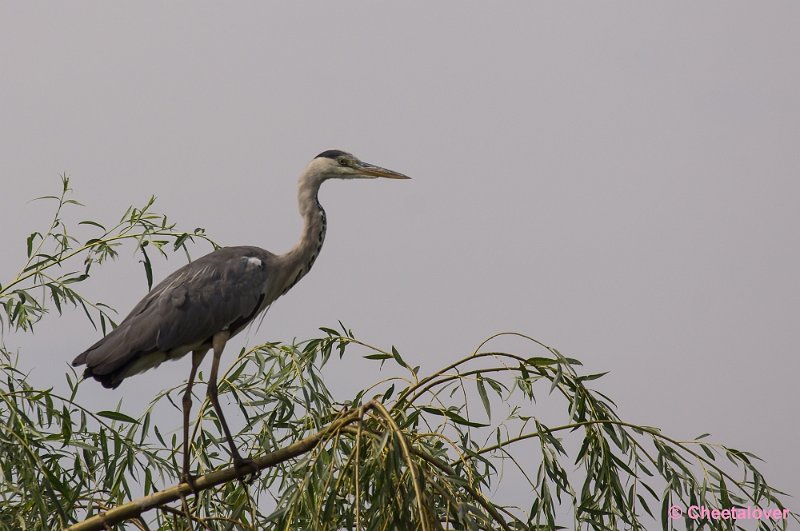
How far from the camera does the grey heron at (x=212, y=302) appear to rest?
4.93m

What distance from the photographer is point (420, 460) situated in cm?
339

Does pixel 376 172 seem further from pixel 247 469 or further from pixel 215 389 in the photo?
pixel 247 469

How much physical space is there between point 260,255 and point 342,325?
1.61 metres

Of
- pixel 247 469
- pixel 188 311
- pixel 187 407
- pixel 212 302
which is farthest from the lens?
pixel 212 302

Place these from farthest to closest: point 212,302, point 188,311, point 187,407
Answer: point 212,302 < point 188,311 < point 187,407

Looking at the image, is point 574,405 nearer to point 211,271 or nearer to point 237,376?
point 237,376

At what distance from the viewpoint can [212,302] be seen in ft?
17.7

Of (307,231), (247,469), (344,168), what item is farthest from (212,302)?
(247,469)

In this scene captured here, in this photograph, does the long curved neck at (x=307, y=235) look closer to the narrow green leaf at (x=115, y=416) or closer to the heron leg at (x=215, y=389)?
the heron leg at (x=215, y=389)

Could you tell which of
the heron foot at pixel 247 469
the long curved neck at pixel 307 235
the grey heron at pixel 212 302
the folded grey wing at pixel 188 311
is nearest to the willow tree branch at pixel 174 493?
the heron foot at pixel 247 469

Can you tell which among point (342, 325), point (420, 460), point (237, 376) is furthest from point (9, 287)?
point (420, 460)

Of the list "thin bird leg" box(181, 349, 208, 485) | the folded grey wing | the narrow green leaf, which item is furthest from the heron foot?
the folded grey wing

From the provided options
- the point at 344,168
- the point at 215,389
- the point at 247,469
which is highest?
the point at 344,168

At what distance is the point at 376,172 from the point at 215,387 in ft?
6.08
